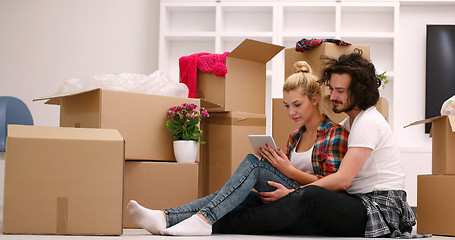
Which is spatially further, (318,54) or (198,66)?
(198,66)

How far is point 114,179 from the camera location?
5.84ft

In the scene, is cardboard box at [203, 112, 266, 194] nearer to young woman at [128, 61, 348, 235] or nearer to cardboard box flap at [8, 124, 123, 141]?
young woman at [128, 61, 348, 235]

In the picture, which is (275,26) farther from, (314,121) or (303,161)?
(303,161)

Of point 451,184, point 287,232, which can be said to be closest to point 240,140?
point 287,232

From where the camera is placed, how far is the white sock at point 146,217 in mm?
1765

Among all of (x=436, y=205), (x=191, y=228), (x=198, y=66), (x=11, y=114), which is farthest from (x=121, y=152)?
(x=11, y=114)

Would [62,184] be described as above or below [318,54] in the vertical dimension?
below

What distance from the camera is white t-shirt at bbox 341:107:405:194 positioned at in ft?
6.06

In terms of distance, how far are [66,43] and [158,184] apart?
213 cm

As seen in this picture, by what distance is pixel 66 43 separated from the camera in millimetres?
4027

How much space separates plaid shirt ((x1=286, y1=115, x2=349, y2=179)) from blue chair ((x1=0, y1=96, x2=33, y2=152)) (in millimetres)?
2077

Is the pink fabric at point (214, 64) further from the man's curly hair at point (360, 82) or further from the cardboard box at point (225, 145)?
the man's curly hair at point (360, 82)

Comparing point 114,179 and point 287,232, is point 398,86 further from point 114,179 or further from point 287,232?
point 114,179

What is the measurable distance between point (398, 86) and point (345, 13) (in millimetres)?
647
